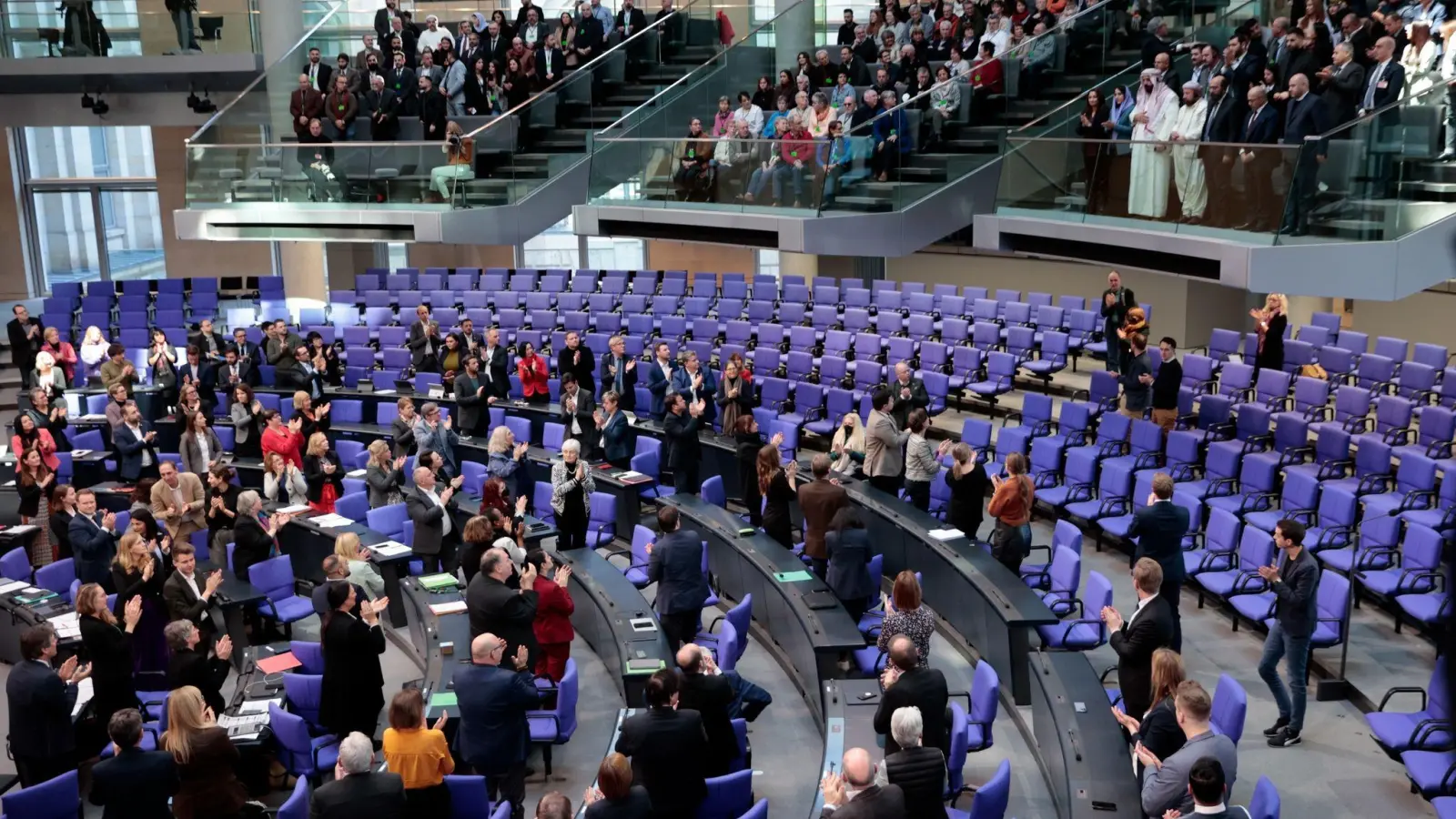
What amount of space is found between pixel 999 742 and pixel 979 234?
10059 millimetres

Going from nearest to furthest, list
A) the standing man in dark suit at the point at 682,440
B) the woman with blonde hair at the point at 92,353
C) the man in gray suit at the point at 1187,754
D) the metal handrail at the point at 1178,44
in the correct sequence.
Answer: the man in gray suit at the point at 1187,754 < the standing man in dark suit at the point at 682,440 < the metal handrail at the point at 1178,44 < the woman with blonde hair at the point at 92,353

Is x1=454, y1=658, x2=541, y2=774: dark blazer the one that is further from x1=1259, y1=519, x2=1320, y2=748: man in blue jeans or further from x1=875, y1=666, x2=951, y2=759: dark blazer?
x1=1259, y1=519, x2=1320, y2=748: man in blue jeans

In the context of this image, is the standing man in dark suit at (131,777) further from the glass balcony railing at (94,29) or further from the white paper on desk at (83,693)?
the glass balcony railing at (94,29)

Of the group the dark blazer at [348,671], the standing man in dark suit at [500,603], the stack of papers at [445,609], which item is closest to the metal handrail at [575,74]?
the stack of papers at [445,609]

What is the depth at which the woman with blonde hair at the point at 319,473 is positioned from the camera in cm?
1229

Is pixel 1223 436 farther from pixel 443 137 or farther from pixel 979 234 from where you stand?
pixel 443 137

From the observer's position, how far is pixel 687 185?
2003cm

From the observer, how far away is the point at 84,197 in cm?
2927

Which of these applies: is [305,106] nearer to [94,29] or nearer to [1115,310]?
[94,29]

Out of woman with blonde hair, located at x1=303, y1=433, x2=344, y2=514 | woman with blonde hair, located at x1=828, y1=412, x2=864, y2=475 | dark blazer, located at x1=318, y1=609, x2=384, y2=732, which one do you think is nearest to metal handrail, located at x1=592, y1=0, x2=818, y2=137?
woman with blonde hair, located at x1=828, y1=412, x2=864, y2=475

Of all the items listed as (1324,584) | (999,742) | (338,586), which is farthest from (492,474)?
(1324,584)

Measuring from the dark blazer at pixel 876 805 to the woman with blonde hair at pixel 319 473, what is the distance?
7.84 meters

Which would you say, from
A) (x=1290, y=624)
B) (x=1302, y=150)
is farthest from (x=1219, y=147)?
(x=1290, y=624)

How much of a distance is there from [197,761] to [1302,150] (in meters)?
10.9
